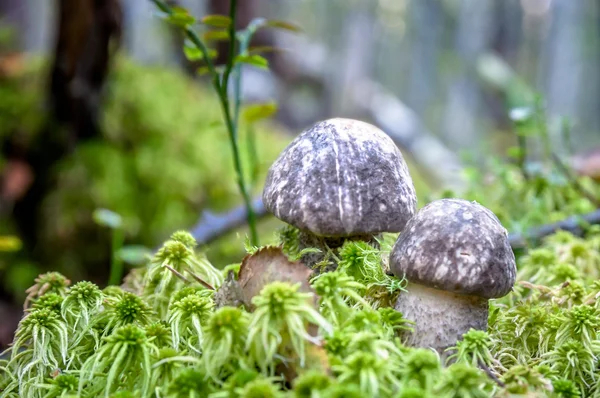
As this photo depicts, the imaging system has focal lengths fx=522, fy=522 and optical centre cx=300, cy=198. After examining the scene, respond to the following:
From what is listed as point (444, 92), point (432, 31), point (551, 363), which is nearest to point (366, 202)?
point (551, 363)

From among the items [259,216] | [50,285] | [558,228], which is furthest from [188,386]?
[259,216]

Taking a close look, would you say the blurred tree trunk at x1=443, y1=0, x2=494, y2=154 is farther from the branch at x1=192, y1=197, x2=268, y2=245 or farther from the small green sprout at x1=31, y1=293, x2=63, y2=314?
the small green sprout at x1=31, y1=293, x2=63, y2=314

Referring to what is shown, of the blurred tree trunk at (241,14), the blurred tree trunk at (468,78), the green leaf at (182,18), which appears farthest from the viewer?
the blurred tree trunk at (468,78)

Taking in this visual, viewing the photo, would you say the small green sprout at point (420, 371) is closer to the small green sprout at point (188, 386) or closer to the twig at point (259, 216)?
the small green sprout at point (188, 386)

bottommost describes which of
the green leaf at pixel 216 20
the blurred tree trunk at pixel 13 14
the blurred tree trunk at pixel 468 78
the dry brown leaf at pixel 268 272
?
the blurred tree trunk at pixel 468 78

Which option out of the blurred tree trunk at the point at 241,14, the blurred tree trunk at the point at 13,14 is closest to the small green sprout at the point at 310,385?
the blurred tree trunk at the point at 241,14

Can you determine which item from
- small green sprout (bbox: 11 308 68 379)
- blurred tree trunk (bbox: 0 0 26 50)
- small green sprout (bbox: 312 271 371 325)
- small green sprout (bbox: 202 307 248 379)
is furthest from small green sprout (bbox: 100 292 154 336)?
blurred tree trunk (bbox: 0 0 26 50)

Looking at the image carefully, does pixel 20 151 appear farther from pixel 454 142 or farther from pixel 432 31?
pixel 432 31
